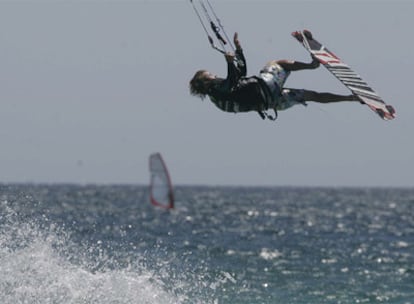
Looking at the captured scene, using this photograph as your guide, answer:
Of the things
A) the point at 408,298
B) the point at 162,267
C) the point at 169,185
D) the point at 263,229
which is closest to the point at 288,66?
the point at 408,298

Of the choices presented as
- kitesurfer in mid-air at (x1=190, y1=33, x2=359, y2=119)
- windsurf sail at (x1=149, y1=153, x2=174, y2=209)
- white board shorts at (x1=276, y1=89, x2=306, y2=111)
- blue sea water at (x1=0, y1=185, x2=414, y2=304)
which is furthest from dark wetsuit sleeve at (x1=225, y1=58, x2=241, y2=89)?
windsurf sail at (x1=149, y1=153, x2=174, y2=209)

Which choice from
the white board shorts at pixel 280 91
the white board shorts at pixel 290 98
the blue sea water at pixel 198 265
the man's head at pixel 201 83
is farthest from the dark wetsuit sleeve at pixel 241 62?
the blue sea water at pixel 198 265

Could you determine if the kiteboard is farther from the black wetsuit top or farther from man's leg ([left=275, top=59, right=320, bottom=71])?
the black wetsuit top

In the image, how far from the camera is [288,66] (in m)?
12.7

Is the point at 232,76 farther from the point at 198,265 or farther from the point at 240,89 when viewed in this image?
the point at 198,265

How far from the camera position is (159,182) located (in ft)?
93.3

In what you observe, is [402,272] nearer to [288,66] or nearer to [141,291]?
[141,291]

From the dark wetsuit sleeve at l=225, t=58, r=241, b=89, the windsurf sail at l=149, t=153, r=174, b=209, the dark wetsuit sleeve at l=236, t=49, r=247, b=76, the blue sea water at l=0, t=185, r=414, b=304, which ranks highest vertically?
the dark wetsuit sleeve at l=236, t=49, r=247, b=76

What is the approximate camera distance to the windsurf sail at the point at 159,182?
2502cm

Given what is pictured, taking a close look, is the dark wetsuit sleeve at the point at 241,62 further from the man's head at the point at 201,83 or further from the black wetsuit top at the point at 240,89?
the man's head at the point at 201,83

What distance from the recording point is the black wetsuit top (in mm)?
12234

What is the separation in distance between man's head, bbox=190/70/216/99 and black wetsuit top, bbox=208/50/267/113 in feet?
0.31

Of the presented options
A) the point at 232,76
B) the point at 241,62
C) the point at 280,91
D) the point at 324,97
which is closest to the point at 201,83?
the point at 232,76

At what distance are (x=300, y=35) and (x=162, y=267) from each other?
12953 mm
